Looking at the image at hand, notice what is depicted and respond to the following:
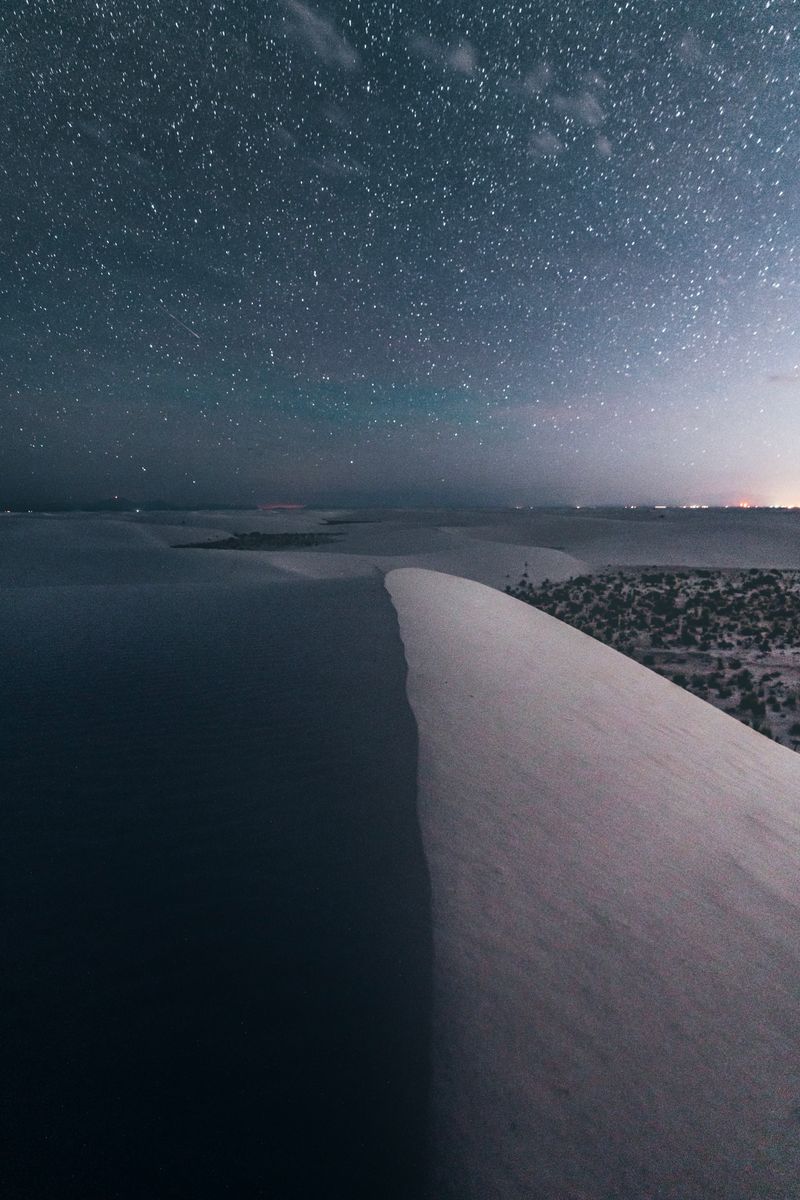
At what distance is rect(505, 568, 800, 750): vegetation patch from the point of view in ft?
31.2

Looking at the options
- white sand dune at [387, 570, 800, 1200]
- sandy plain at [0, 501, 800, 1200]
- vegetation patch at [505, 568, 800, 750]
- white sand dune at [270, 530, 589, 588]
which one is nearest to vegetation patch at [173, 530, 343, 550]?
white sand dune at [270, 530, 589, 588]

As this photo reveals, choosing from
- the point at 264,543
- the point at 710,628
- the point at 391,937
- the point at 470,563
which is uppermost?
the point at 391,937

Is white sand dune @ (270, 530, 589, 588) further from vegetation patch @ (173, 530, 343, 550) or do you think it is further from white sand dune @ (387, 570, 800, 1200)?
white sand dune @ (387, 570, 800, 1200)

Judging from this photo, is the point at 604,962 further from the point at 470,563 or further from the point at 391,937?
the point at 470,563

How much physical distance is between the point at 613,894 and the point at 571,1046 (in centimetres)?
120

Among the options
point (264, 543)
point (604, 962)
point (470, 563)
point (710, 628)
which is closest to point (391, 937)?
point (604, 962)

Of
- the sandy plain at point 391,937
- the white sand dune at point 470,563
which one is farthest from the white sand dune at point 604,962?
the white sand dune at point 470,563

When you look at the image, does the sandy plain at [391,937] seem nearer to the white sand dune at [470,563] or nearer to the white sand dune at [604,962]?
the white sand dune at [604,962]

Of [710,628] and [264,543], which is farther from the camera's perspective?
[264,543]

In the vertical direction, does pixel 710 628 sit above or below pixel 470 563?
below

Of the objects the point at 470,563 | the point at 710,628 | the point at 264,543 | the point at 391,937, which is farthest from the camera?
the point at 264,543

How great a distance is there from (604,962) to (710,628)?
44.3ft

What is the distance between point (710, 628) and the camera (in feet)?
47.4

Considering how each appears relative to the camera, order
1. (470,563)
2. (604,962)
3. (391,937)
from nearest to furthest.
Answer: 1. (391,937)
2. (604,962)
3. (470,563)
